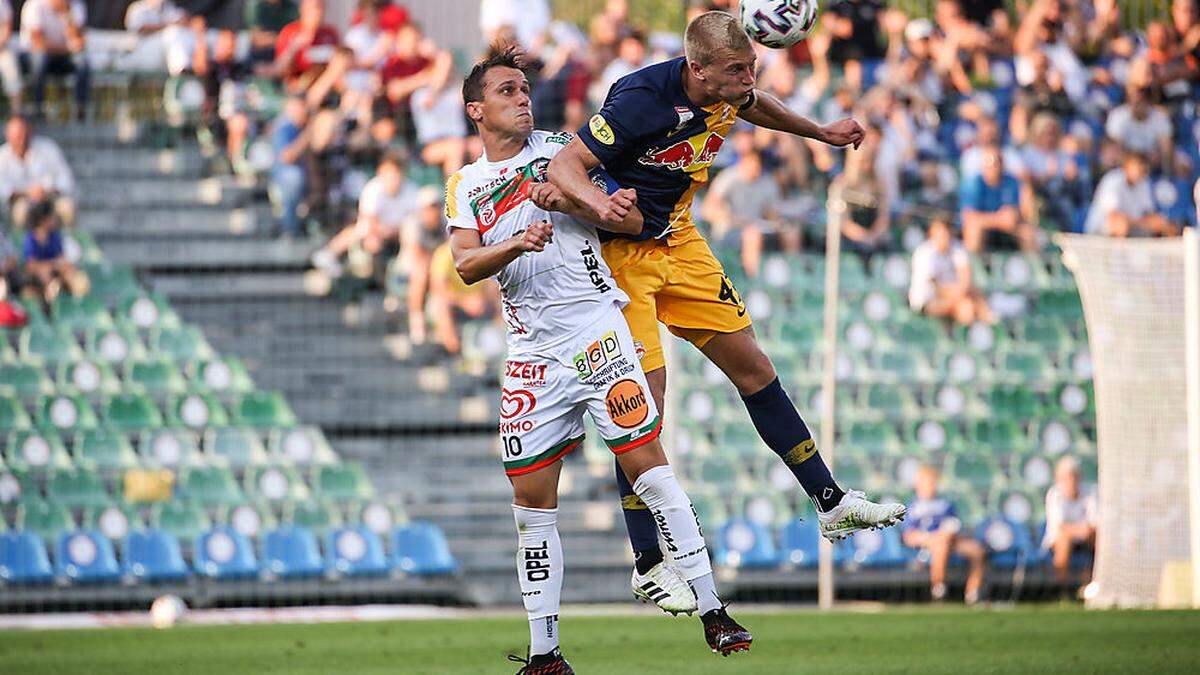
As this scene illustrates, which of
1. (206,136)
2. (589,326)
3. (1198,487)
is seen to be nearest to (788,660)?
(589,326)

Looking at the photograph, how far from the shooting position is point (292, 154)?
16.5 m

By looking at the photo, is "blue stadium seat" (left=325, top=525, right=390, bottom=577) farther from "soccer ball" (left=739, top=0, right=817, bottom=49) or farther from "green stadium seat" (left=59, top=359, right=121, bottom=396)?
"soccer ball" (left=739, top=0, right=817, bottom=49)

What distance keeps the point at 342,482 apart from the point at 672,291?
25.8ft

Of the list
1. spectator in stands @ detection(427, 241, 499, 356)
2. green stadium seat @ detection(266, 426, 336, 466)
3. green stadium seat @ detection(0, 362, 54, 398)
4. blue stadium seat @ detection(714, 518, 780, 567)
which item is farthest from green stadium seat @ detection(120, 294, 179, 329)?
blue stadium seat @ detection(714, 518, 780, 567)

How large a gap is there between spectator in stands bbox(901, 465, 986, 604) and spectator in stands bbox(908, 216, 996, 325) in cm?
168

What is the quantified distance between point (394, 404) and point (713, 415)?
3.03 metres

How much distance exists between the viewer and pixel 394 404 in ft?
52.2

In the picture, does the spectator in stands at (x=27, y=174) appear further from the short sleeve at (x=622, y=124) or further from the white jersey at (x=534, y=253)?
the short sleeve at (x=622, y=124)

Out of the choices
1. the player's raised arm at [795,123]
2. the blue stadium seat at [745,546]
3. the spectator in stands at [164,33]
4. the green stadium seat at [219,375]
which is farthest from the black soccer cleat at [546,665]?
the spectator in stands at [164,33]

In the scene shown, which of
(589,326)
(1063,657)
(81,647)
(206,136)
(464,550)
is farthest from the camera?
(206,136)

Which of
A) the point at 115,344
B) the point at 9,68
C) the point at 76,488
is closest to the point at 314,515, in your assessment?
the point at 76,488

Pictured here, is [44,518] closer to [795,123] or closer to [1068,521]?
[1068,521]

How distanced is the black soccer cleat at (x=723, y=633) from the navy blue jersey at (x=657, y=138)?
5.78 ft

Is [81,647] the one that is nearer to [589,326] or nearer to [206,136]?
[589,326]
